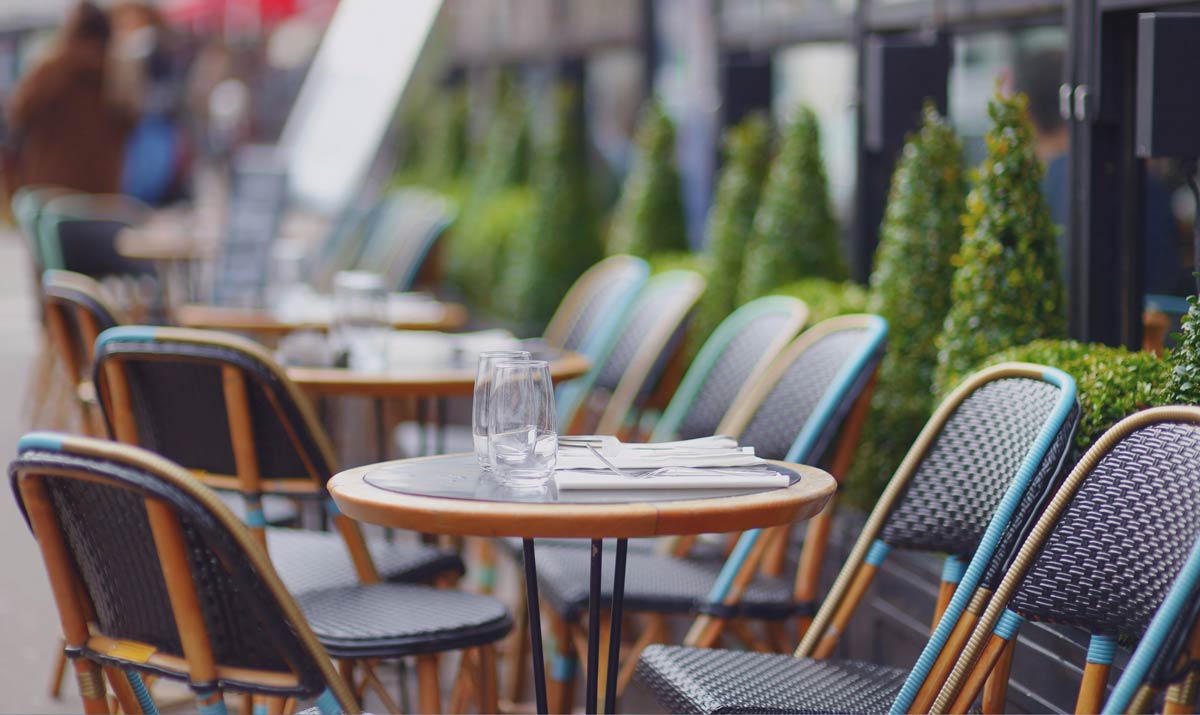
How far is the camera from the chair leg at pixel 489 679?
2.92 meters

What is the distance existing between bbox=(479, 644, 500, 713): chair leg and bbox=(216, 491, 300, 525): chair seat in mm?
799

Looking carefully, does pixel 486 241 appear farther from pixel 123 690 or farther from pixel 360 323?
pixel 123 690

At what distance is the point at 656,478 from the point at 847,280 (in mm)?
2818

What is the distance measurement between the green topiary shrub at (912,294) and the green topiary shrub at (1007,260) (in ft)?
1.45

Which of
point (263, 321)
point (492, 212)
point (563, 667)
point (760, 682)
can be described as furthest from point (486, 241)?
point (760, 682)

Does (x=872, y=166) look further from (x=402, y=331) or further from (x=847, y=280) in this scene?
(x=402, y=331)

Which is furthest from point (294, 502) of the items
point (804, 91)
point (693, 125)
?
point (693, 125)

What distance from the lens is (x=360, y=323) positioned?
358 cm

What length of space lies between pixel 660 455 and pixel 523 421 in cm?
24

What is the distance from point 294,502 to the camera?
12.9 feet

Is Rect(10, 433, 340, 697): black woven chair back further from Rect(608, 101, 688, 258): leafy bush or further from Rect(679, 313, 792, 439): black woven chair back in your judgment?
Rect(608, 101, 688, 258): leafy bush

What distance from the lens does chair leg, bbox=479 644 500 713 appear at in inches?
115

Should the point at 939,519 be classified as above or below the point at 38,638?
above

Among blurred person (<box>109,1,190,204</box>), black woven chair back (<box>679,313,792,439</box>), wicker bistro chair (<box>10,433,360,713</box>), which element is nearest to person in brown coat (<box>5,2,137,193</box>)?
blurred person (<box>109,1,190,204</box>)
